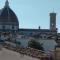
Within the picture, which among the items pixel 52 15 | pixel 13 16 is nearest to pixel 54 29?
pixel 52 15

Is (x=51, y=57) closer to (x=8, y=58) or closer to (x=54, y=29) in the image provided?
(x=8, y=58)

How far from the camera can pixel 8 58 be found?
30.3ft

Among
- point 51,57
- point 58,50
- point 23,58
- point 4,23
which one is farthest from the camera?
point 4,23

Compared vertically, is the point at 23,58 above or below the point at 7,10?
below

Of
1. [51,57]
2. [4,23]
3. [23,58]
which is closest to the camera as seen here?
[51,57]

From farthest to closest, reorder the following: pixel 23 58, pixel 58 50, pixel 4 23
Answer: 1. pixel 4 23
2. pixel 23 58
3. pixel 58 50

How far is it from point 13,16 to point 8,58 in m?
59.5

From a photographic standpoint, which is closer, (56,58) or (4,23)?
(56,58)

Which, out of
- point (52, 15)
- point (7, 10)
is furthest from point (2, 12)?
point (52, 15)

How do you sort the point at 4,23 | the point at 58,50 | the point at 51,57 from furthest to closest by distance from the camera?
the point at 4,23, the point at 51,57, the point at 58,50

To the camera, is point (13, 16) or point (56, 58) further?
point (13, 16)

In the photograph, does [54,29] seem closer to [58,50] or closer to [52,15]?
[52,15]

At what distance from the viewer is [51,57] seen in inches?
258

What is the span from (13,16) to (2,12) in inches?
103
